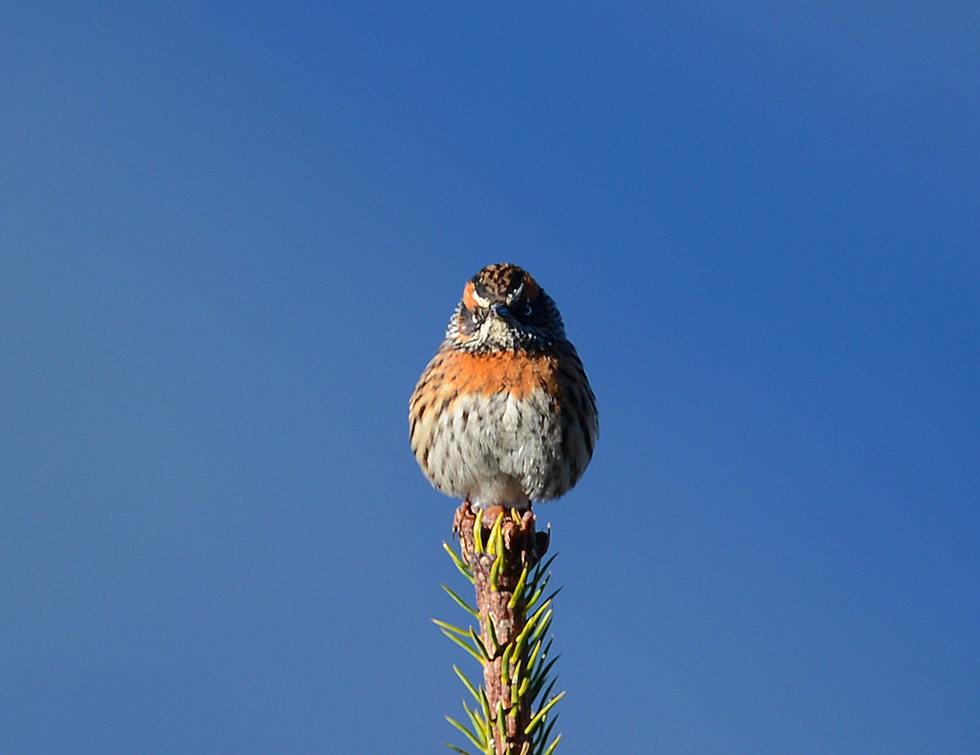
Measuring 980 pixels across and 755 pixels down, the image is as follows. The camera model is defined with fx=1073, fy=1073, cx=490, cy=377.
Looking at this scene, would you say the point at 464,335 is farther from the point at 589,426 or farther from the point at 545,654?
the point at 545,654

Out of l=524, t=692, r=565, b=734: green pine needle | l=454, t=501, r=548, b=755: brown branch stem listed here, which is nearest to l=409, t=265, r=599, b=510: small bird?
l=454, t=501, r=548, b=755: brown branch stem

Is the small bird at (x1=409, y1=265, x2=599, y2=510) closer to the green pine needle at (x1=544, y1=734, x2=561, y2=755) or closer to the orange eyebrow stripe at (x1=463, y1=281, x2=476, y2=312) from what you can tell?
the orange eyebrow stripe at (x1=463, y1=281, x2=476, y2=312)

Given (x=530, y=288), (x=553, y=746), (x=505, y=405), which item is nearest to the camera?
(x=553, y=746)

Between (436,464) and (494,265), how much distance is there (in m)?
1.43

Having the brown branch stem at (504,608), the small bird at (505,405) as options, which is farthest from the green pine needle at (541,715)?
the small bird at (505,405)

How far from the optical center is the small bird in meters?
7.01

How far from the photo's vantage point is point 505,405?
702cm

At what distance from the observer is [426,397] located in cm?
742

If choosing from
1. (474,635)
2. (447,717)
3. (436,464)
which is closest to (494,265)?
(436,464)

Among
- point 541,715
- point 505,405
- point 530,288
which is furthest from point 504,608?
point 530,288

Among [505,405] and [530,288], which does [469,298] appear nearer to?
[530,288]

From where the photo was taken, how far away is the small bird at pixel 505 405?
23.0ft

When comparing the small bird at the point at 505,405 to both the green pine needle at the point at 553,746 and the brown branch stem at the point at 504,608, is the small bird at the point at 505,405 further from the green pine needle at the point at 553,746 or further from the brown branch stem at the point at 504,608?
the green pine needle at the point at 553,746

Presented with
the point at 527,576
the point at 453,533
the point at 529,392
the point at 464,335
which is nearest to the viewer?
the point at 527,576
